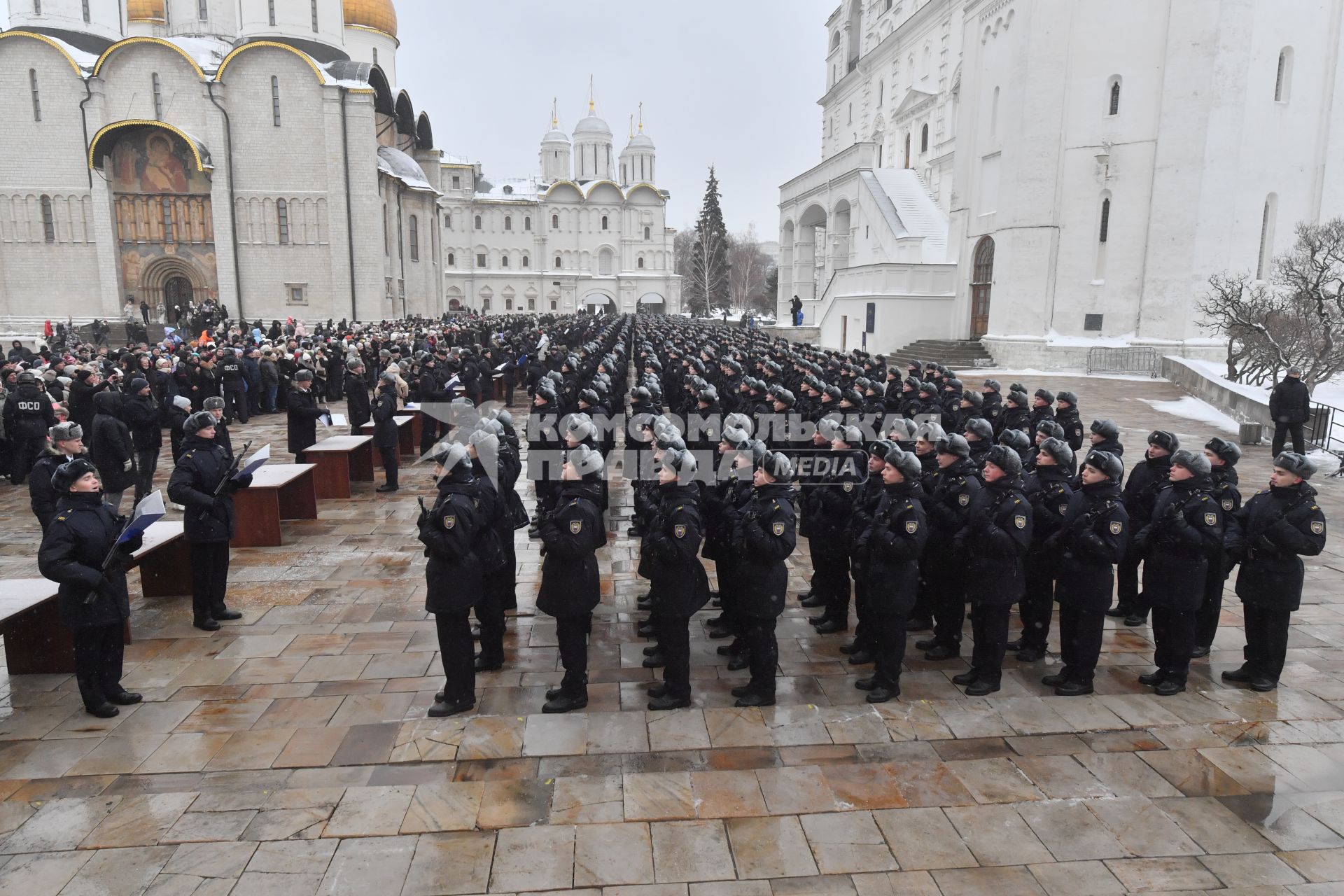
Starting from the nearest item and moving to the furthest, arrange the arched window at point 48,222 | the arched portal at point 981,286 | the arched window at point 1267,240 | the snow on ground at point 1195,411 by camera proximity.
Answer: the snow on ground at point 1195,411, the arched window at point 1267,240, the arched portal at point 981,286, the arched window at point 48,222

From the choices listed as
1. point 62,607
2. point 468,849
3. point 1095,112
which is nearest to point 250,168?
point 1095,112

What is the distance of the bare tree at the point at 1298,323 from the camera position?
16125 millimetres

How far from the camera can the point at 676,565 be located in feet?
17.1

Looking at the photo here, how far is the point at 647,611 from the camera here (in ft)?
23.3

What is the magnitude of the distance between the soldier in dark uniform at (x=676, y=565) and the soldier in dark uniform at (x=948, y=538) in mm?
1934

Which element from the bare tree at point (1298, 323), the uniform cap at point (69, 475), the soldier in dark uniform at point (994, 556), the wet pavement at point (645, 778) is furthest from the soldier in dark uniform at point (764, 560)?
the bare tree at point (1298, 323)

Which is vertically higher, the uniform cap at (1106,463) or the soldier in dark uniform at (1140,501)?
the uniform cap at (1106,463)

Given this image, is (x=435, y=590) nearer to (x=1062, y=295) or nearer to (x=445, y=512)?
(x=445, y=512)

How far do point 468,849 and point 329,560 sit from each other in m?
5.27

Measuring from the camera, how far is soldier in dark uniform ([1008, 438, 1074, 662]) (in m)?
5.89

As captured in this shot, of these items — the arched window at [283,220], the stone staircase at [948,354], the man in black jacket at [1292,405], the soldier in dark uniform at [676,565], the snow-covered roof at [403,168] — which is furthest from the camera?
the snow-covered roof at [403,168]

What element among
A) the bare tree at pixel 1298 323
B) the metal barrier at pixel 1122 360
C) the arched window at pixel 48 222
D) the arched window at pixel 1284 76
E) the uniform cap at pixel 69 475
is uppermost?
the arched window at pixel 1284 76

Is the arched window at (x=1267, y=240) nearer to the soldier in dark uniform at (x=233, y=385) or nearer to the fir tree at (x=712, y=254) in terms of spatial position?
the soldier in dark uniform at (x=233, y=385)

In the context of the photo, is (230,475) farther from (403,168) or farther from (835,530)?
(403,168)
